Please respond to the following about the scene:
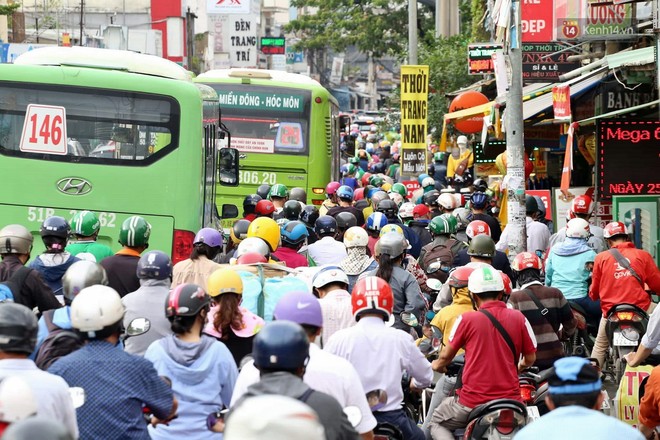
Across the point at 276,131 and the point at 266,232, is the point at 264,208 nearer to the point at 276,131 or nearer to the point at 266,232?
the point at 266,232

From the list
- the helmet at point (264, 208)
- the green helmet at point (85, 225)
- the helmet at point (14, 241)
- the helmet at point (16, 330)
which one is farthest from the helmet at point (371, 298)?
the helmet at point (264, 208)

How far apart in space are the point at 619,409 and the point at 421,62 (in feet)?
90.4

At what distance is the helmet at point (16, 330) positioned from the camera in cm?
573

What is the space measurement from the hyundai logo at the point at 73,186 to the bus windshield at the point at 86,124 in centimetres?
22

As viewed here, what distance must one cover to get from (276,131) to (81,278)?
15380mm

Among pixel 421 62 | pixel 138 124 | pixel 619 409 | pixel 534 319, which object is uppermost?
pixel 421 62

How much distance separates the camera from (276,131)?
23000 millimetres

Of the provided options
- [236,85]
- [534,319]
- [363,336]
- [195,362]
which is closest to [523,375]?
[534,319]

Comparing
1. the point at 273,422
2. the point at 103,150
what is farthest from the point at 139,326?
the point at 103,150

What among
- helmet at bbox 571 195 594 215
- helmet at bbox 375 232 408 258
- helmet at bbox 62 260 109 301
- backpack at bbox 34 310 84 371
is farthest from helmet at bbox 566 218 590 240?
backpack at bbox 34 310 84 371

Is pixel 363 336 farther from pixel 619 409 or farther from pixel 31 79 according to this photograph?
pixel 31 79

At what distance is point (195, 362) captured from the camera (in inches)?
272

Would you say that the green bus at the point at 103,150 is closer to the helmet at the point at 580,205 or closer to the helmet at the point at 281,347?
the helmet at the point at 580,205

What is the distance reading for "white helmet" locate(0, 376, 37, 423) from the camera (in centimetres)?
441
